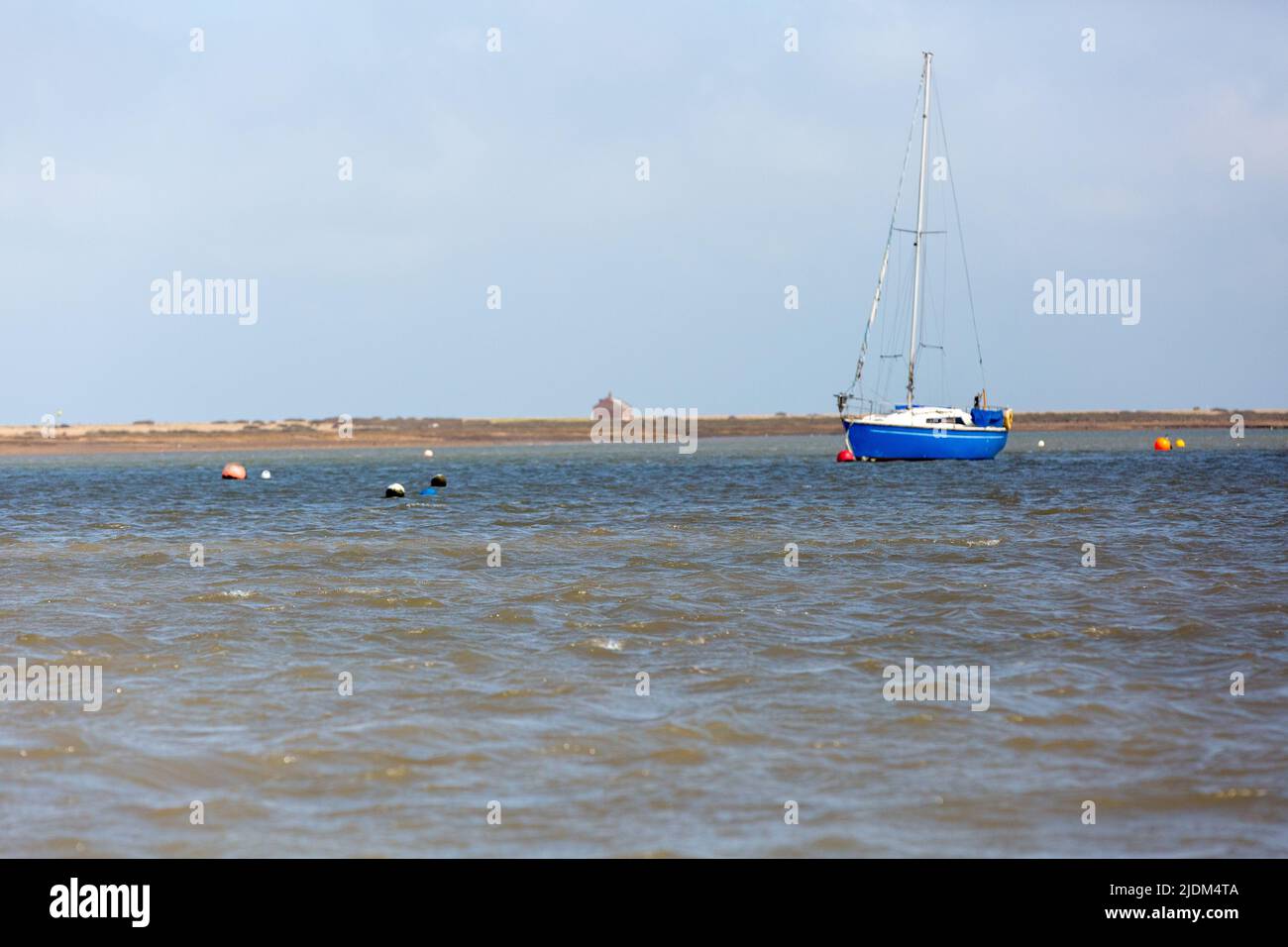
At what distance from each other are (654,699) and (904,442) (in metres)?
58.7

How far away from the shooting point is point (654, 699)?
12086mm

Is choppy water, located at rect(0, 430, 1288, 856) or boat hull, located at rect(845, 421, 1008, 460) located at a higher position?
boat hull, located at rect(845, 421, 1008, 460)

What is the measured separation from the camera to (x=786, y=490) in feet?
162

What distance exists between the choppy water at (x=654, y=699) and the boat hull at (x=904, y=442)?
132ft

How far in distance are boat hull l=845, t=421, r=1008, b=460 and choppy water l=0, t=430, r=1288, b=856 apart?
40.2 meters

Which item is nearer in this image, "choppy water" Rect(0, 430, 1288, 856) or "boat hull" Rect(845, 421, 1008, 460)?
"choppy water" Rect(0, 430, 1288, 856)

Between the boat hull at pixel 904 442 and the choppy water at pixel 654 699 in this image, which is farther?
the boat hull at pixel 904 442

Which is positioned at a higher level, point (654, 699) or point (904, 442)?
point (904, 442)

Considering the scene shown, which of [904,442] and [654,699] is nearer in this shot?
[654,699]

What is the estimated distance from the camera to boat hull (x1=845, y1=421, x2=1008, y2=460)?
2707 inches

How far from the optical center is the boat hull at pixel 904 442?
68.8 metres

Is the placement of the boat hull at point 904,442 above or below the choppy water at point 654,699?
above
